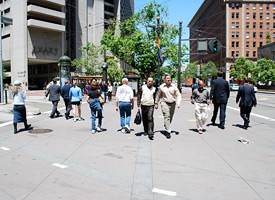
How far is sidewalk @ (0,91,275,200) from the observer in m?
3.62

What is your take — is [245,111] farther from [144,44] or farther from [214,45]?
[144,44]

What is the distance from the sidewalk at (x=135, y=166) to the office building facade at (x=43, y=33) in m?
37.1

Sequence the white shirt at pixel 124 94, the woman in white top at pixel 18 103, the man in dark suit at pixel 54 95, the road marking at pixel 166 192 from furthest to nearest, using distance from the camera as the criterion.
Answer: the man in dark suit at pixel 54 95 < the woman in white top at pixel 18 103 < the white shirt at pixel 124 94 < the road marking at pixel 166 192

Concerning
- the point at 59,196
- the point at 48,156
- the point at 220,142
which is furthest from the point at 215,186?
the point at 48,156

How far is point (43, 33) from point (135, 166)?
5198cm

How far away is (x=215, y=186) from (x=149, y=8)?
28029 mm

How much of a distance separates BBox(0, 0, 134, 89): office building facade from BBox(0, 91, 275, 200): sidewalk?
1461 inches

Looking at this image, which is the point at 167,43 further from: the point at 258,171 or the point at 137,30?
the point at 258,171

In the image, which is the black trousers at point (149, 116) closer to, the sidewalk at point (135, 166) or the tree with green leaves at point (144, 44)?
the sidewalk at point (135, 166)

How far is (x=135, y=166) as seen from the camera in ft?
15.7

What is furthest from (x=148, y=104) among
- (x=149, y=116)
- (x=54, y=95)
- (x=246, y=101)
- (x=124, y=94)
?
(x=54, y=95)

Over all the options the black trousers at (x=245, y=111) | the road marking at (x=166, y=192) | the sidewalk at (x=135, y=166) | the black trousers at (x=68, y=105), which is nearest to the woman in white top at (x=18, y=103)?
the sidewalk at (x=135, y=166)

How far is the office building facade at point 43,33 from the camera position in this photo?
4809 cm

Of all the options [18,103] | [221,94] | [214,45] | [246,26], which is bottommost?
[18,103]
